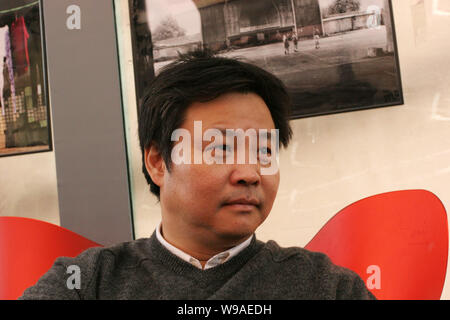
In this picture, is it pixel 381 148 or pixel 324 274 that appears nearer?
pixel 324 274

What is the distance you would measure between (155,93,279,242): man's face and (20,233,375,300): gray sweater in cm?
7

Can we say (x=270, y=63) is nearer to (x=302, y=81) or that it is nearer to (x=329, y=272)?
(x=302, y=81)

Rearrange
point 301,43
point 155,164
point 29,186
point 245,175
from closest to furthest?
1. point 245,175
2. point 155,164
3. point 301,43
4. point 29,186

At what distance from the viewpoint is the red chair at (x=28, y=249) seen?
3.44 ft

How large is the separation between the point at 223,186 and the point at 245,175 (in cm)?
5

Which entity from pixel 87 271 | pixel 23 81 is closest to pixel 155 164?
pixel 87 271

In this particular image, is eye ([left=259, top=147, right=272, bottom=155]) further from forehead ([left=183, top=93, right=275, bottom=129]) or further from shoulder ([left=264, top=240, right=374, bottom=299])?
shoulder ([left=264, top=240, right=374, bottom=299])

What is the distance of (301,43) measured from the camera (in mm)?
1054

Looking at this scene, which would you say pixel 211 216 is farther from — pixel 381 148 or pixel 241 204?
pixel 381 148

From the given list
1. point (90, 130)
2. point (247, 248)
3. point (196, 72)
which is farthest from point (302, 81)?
point (90, 130)

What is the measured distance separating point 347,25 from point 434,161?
1.29ft

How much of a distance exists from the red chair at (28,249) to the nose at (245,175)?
0.52 m

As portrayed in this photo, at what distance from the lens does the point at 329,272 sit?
850mm

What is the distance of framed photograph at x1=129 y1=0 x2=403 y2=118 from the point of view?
40.0 inches
